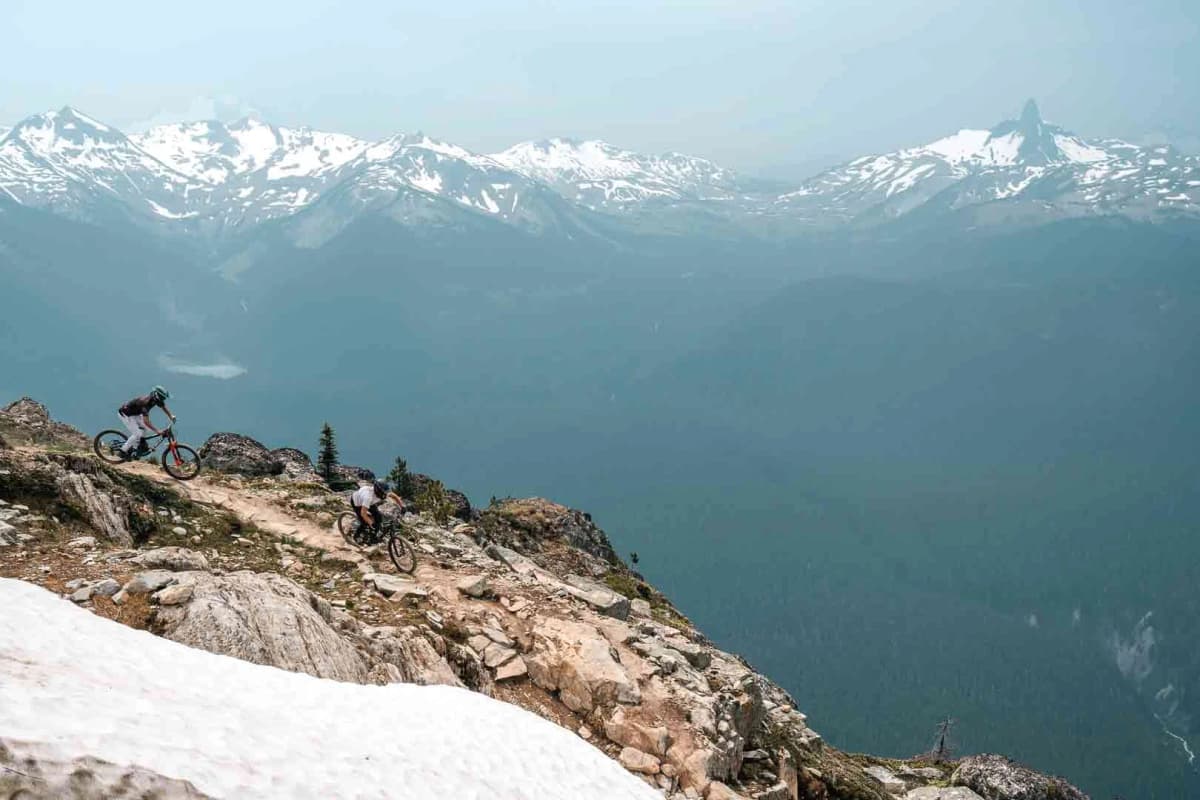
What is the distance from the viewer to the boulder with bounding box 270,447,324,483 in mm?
39912

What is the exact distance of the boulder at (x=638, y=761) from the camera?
614 inches

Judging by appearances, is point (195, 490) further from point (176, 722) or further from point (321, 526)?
point (176, 722)

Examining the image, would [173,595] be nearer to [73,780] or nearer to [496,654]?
[496,654]

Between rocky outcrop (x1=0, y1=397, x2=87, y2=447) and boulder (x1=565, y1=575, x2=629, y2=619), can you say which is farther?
rocky outcrop (x1=0, y1=397, x2=87, y2=447)

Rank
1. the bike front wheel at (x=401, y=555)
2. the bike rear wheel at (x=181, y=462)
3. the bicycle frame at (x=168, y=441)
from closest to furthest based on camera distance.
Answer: the bike front wheel at (x=401, y=555), the bicycle frame at (x=168, y=441), the bike rear wheel at (x=181, y=462)

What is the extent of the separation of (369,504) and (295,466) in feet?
80.4

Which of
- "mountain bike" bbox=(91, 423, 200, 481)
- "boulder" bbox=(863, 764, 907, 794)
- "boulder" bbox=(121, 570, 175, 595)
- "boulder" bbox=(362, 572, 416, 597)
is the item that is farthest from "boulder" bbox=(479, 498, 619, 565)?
"boulder" bbox=(121, 570, 175, 595)

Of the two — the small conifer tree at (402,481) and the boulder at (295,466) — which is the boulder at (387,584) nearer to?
the boulder at (295,466)

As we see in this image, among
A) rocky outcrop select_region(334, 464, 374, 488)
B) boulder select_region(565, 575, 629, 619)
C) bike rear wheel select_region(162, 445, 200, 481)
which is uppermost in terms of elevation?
bike rear wheel select_region(162, 445, 200, 481)

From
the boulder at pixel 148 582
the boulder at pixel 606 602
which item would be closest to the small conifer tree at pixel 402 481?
the boulder at pixel 606 602

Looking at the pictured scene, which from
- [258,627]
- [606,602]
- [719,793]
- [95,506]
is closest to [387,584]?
[258,627]

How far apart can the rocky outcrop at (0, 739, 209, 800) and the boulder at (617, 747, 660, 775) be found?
1126 cm

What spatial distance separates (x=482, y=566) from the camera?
2461cm

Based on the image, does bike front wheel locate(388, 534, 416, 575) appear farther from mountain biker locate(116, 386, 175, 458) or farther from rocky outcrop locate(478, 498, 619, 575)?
rocky outcrop locate(478, 498, 619, 575)
